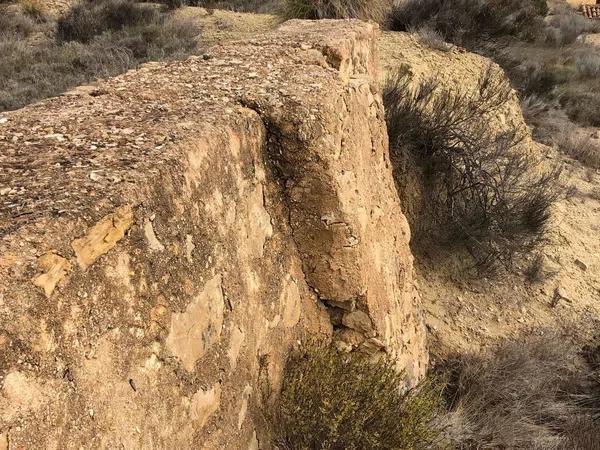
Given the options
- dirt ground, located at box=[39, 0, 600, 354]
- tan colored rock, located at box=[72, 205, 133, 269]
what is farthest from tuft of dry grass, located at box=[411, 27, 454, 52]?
tan colored rock, located at box=[72, 205, 133, 269]

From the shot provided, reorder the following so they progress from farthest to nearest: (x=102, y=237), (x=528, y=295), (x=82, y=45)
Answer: (x=82, y=45), (x=528, y=295), (x=102, y=237)

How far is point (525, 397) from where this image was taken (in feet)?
13.3

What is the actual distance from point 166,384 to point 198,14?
31.3 ft

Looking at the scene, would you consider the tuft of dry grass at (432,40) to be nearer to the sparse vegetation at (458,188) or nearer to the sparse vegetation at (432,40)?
the sparse vegetation at (432,40)

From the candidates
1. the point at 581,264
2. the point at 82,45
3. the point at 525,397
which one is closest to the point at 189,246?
the point at 525,397

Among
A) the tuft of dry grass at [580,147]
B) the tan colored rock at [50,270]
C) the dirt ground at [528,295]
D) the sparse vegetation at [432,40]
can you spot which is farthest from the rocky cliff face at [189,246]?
the tuft of dry grass at [580,147]

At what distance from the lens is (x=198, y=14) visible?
10250 millimetres

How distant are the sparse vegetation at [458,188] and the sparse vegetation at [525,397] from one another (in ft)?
3.34

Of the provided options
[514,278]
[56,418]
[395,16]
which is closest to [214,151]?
[56,418]

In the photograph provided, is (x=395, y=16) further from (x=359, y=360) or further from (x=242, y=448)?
(x=242, y=448)

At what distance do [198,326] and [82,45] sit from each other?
8055 millimetres

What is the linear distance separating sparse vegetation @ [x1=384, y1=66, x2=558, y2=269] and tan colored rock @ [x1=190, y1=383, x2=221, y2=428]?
328cm

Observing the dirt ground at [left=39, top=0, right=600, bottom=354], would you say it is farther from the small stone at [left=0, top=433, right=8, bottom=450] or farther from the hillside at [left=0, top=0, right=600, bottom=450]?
the small stone at [left=0, top=433, right=8, bottom=450]

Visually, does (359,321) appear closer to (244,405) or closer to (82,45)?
(244,405)
